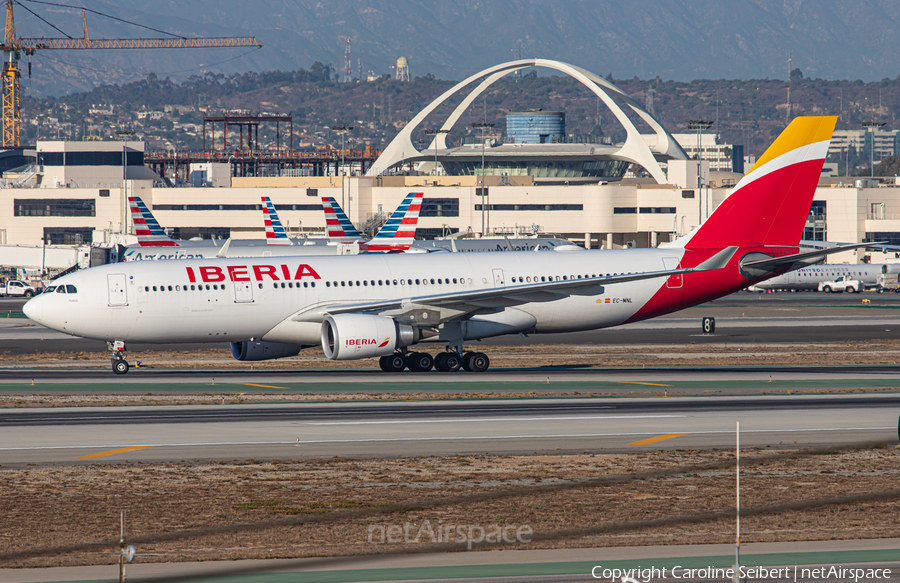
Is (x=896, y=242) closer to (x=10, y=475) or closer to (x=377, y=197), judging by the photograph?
(x=377, y=197)

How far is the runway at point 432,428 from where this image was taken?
2555 centimetres

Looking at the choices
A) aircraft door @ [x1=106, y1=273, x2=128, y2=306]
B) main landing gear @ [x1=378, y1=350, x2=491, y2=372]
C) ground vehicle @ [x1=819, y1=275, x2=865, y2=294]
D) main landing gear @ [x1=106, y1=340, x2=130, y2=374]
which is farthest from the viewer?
ground vehicle @ [x1=819, y1=275, x2=865, y2=294]

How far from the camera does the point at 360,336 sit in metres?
38.6

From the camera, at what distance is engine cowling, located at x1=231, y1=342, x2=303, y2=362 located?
42.0 metres

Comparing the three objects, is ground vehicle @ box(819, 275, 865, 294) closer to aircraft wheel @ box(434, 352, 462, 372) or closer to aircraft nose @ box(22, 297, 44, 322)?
Result: aircraft wheel @ box(434, 352, 462, 372)

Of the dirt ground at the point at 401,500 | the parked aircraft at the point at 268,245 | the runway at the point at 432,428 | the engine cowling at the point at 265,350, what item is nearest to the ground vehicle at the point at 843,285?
the parked aircraft at the point at 268,245

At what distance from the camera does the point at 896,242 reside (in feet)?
486

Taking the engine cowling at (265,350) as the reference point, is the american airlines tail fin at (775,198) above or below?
above

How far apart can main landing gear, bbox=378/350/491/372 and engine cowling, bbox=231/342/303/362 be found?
373 cm

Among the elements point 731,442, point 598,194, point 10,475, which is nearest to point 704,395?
point 731,442

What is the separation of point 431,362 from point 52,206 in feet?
432

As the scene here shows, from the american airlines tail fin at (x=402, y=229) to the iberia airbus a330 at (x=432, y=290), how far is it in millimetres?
40622

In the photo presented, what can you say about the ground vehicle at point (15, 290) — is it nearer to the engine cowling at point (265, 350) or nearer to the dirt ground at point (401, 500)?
the engine cowling at point (265, 350)

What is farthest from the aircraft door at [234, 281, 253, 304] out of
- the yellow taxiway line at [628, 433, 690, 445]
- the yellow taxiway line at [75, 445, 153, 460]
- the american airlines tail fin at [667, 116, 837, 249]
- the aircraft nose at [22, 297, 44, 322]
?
the american airlines tail fin at [667, 116, 837, 249]
